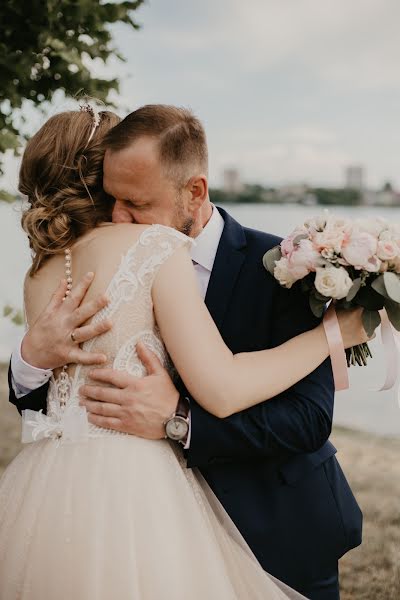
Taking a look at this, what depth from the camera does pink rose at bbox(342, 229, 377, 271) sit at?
2350 millimetres

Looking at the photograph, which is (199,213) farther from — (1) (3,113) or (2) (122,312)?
(1) (3,113)

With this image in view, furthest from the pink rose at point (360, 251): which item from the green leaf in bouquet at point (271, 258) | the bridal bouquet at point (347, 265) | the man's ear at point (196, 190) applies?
the man's ear at point (196, 190)

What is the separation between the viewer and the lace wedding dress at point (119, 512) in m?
2.19

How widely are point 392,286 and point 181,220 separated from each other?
76 cm

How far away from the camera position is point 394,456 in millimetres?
7168

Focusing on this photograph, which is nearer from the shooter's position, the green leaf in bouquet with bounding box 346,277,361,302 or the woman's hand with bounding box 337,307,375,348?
the green leaf in bouquet with bounding box 346,277,361,302

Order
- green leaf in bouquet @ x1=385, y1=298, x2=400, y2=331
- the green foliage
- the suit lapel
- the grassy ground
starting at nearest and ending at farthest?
green leaf in bouquet @ x1=385, y1=298, x2=400, y2=331 → the suit lapel → the grassy ground → the green foliage

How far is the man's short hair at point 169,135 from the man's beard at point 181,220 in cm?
7

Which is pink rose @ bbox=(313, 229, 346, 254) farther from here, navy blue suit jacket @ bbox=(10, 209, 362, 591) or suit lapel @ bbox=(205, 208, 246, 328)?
suit lapel @ bbox=(205, 208, 246, 328)

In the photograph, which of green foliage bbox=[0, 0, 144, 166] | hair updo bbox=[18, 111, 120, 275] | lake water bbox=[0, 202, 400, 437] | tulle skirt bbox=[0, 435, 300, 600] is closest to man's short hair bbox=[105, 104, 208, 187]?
hair updo bbox=[18, 111, 120, 275]

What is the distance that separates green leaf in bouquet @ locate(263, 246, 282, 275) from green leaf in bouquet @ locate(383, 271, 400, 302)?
0.40 metres

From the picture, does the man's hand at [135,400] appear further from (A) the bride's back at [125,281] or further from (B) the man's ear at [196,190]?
(B) the man's ear at [196,190]

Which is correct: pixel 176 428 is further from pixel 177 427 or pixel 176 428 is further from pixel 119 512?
pixel 119 512

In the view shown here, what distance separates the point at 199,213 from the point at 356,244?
60cm
